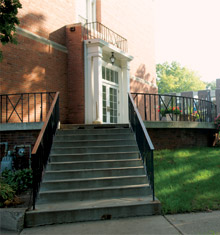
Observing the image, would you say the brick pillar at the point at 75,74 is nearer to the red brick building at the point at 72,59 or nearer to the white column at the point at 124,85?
the red brick building at the point at 72,59

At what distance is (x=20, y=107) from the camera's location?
821 centimetres

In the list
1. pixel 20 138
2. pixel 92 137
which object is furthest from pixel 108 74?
pixel 20 138

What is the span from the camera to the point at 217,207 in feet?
16.1

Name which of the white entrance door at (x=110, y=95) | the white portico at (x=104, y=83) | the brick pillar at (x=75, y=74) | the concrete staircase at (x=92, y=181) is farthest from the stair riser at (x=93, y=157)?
the white entrance door at (x=110, y=95)

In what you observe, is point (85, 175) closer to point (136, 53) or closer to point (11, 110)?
point (11, 110)

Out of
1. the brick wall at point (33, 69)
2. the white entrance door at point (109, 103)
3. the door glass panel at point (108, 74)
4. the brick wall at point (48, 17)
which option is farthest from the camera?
the door glass panel at point (108, 74)

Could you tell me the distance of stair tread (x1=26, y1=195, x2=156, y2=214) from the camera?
464 centimetres

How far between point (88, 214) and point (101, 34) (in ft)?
27.1

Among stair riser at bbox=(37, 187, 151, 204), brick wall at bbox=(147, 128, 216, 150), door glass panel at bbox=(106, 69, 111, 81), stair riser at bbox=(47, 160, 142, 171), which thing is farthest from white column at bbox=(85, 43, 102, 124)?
stair riser at bbox=(37, 187, 151, 204)

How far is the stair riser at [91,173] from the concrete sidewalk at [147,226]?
4.67 ft

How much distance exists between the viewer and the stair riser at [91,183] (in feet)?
17.7

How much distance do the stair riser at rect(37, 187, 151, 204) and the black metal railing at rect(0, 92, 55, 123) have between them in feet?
10.1

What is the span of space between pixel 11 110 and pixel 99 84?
3.15 m

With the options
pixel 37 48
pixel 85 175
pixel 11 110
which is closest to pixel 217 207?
pixel 85 175
